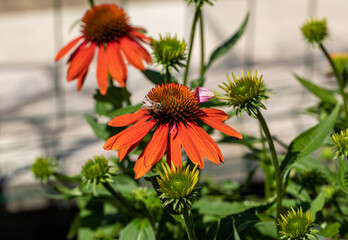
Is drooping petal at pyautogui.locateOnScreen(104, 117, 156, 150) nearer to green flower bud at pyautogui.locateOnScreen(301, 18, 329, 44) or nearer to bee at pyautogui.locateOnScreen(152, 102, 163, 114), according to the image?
bee at pyautogui.locateOnScreen(152, 102, 163, 114)

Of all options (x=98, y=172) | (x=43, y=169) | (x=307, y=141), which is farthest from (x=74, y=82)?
(x=307, y=141)

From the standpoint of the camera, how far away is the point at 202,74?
28.0 inches

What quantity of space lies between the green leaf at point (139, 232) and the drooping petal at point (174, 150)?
137mm

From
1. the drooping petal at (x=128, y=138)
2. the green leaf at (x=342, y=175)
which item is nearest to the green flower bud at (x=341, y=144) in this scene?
the green leaf at (x=342, y=175)

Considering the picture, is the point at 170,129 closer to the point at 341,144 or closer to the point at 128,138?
the point at 128,138

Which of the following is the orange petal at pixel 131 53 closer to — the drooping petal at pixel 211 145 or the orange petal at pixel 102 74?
the orange petal at pixel 102 74

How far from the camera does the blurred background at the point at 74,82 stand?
1279 mm

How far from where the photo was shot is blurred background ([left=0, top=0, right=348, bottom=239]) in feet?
4.20

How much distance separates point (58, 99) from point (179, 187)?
138 cm

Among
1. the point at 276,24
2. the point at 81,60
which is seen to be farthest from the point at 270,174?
the point at 276,24

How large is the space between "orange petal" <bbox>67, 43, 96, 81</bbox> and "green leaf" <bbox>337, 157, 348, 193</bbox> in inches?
14.3

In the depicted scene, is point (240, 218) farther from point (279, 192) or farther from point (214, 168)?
point (214, 168)

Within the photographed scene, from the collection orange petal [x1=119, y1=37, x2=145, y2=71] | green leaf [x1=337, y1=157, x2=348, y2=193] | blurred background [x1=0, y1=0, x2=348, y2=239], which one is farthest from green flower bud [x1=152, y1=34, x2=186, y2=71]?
blurred background [x1=0, y1=0, x2=348, y2=239]

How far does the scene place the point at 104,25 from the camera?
0.69m
